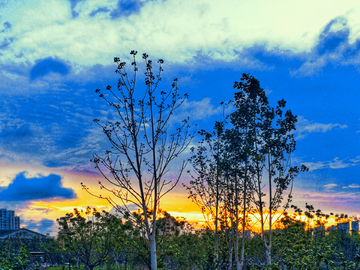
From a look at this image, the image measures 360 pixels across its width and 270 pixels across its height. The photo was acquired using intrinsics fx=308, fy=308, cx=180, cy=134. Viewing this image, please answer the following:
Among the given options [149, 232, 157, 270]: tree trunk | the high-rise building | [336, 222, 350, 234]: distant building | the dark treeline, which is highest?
[149, 232, 157, 270]: tree trunk

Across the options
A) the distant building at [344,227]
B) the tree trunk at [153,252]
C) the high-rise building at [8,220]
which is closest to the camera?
the tree trunk at [153,252]

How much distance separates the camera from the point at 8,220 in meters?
123

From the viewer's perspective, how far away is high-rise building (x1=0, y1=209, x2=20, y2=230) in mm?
118725

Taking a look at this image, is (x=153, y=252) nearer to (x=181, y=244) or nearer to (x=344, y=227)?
(x=181, y=244)

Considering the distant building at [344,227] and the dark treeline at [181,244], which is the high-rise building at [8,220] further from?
the distant building at [344,227]

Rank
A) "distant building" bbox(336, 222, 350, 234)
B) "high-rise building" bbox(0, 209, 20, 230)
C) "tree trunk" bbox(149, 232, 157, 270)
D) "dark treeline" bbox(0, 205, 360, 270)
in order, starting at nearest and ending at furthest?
"tree trunk" bbox(149, 232, 157, 270)
"dark treeline" bbox(0, 205, 360, 270)
"distant building" bbox(336, 222, 350, 234)
"high-rise building" bbox(0, 209, 20, 230)

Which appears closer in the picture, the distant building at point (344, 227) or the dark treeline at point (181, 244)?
the dark treeline at point (181, 244)

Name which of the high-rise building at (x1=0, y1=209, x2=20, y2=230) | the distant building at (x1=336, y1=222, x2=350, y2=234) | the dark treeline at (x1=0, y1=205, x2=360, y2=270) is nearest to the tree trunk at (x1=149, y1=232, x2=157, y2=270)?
the dark treeline at (x1=0, y1=205, x2=360, y2=270)

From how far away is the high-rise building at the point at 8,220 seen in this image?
11872 centimetres

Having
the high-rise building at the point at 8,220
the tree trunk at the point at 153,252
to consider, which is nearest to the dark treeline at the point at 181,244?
the tree trunk at the point at 153,252

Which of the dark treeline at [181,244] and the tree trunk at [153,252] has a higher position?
the tree trunk at [153,252]

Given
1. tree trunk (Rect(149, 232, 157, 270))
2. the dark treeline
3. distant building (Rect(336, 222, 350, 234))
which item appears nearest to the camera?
tree trunk (Rect(149, 232, 157, 270))

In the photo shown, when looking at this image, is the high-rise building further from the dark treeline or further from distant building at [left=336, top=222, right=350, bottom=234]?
distant building at [left=336, top=222, right=350, bottom=234]

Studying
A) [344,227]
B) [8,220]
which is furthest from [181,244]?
[8,220]
